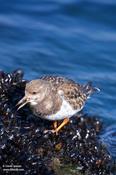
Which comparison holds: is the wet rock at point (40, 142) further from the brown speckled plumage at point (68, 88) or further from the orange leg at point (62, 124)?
the brown speckled plumage at point (68, 88)

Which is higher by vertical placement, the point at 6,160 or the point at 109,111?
the point at 109,111

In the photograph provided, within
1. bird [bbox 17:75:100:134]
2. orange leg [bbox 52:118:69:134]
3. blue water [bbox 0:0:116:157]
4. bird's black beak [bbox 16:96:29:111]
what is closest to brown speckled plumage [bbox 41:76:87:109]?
bird [bbox 17:75:100:134]

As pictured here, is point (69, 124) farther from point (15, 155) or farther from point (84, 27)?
point (84, 27)

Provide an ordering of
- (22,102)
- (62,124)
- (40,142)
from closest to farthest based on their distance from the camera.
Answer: (40,142) → (22,102) → (62,124)

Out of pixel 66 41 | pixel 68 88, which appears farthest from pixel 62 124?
pixel 66 41

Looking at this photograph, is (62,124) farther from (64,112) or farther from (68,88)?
(68,88)

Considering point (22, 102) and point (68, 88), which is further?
point (68, 88)

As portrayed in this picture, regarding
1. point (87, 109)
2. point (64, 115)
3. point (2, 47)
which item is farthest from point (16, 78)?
point (2, 47)
